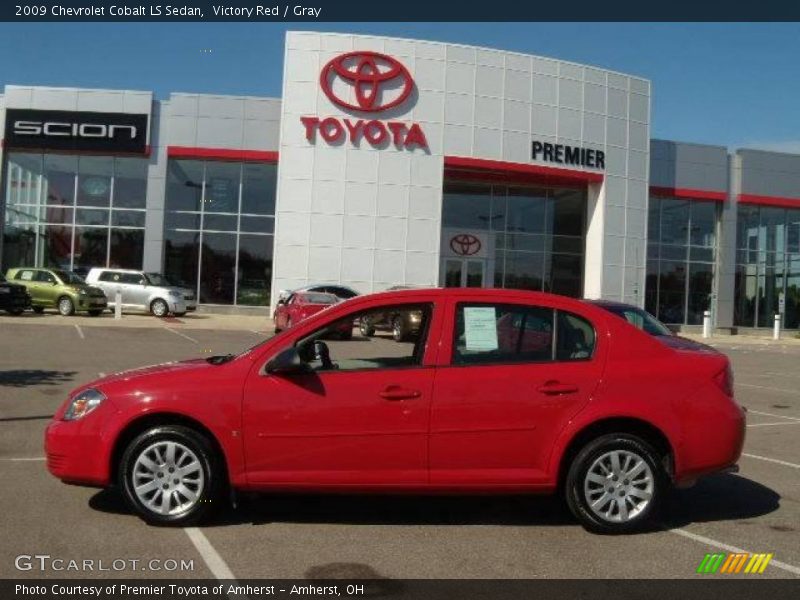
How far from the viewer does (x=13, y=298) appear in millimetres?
25984

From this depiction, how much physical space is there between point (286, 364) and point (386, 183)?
25.6m

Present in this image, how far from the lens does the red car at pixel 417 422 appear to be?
522cm

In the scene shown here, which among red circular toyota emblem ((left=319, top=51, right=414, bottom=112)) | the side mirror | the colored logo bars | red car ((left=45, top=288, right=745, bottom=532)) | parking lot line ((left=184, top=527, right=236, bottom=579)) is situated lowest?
parking lot line ((left=184, top=527, right=236, bottom=579))

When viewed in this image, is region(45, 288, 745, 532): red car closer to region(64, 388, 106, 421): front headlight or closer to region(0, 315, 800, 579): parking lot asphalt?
region(64, 388, 106, 421): front headlight

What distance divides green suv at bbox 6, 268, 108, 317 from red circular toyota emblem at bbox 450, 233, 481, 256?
14175mm

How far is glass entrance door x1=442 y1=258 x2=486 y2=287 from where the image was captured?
34.3 meters

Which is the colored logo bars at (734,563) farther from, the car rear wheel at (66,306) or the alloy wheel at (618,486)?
the car rear wheel at (66,306)

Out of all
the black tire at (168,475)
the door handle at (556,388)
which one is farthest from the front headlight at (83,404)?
the door handle at (556,388)

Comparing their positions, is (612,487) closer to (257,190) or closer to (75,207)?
(257,190)

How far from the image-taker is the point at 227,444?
5.22 metres

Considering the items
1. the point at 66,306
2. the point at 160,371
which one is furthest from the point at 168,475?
the point at 66,306

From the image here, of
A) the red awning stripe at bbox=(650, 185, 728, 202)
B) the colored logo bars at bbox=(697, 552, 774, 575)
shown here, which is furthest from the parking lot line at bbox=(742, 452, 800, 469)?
the red awning stripe at bbox=(650, 185, 728, 202)

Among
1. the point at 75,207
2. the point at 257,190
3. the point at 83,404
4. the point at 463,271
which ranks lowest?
the point at 83,404

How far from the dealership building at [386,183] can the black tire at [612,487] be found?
2478 centimetres
